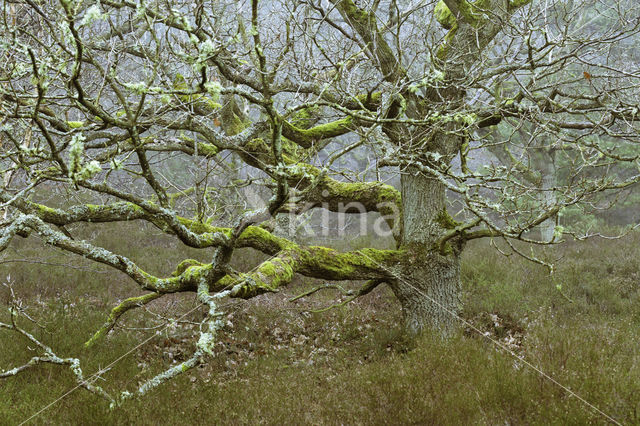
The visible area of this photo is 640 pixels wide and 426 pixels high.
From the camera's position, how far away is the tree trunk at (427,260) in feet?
18.8

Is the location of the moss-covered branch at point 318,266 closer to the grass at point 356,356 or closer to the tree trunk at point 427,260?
the tree trunk at point 427,260

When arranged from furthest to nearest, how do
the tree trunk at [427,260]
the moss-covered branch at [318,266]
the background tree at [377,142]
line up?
the tree trunk at [427,260]
the moss-covered branch at [318,266]
the background tree at [377,142]

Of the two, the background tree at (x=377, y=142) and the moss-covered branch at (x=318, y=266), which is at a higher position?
the background tree at (x=377, y=142)

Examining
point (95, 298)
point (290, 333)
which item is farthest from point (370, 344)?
point (95, 298)

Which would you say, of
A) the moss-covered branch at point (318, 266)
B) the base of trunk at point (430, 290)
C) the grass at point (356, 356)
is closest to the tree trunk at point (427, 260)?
the base of trunk at point (430, 290)

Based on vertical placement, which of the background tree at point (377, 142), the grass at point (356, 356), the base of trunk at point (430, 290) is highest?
the background tree at point (377, 142)

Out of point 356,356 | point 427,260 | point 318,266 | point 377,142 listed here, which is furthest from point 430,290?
point 377,142

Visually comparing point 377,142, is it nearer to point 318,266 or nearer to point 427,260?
point 318,266

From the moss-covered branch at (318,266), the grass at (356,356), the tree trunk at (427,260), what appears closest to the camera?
the grass at (356,356)

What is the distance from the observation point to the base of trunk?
5.74 m

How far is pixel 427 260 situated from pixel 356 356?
1.74 meters

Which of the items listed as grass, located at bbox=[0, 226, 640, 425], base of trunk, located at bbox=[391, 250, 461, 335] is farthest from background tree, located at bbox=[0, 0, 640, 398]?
grass, located at bbox=[0, 226, 640, 425]

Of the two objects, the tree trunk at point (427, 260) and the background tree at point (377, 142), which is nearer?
the background tree at point (377, 142)

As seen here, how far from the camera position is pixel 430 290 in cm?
578
